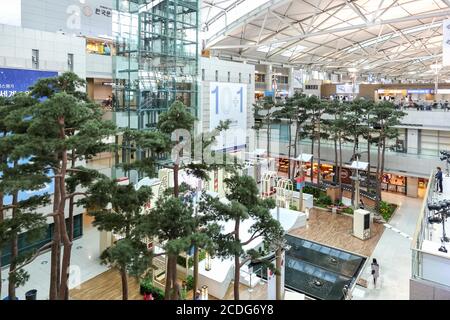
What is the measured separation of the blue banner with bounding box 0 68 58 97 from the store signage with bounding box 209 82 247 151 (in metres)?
10.4

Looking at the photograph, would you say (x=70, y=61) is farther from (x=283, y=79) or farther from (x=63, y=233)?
(x=283, y=79)

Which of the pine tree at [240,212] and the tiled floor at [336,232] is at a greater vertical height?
the pine tree at [240,212]

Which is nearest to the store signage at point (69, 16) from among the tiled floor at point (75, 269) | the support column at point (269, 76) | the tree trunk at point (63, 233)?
the tiled floor at point (75, 269)

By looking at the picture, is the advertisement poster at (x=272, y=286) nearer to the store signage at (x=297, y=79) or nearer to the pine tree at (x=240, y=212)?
the pine tree at (x=240, y=212)

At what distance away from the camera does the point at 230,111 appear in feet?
73.8

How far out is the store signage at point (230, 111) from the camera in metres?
21.2

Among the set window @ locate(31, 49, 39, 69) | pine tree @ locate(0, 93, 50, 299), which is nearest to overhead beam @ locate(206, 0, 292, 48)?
window @ locate(31, 49, 39, 69)

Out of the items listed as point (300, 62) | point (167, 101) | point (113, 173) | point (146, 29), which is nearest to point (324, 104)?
point (167, 101)

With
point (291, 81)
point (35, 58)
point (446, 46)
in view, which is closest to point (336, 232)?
point (446, 46)

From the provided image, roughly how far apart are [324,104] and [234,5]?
11.6m

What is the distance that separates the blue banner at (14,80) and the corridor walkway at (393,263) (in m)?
13.0

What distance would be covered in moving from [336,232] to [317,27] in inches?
825

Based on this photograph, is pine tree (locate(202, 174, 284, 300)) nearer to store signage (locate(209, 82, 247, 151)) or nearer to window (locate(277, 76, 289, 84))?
store signage (locate(209, 82, 247, 151))
